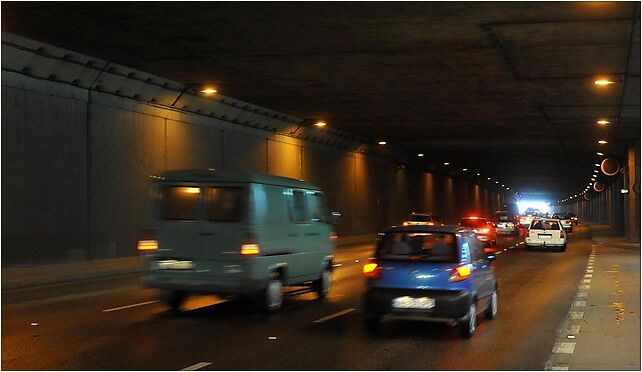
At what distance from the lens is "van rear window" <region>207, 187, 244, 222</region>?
40.5 feet

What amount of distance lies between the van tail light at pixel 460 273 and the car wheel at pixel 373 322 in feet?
4.37

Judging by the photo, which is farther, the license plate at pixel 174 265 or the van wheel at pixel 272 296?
the van wheel at pixel 272 296

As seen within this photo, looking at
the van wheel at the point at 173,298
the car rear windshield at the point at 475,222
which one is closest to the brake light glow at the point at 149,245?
the van wheel at the point at 173,298

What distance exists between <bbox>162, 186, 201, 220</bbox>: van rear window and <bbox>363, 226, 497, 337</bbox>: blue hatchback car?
11.1 ft

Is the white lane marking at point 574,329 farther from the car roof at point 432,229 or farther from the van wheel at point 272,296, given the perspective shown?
the van wheel at point 272,296

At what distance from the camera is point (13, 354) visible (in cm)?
873

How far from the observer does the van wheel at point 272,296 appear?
1262 centimetres

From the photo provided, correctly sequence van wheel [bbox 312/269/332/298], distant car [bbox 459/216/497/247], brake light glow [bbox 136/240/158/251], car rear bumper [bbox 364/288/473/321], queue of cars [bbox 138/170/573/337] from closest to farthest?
car rear bumper [bbox 364/288/473/321]
queue of cars [bbox 138/170/573/337]
brake light glow [bbox 136/240/158/251]
van wheel [bbox 312/269/332/298]
distant car [bbox 459/216/497/247]

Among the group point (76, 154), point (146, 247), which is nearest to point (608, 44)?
point (146, 247)


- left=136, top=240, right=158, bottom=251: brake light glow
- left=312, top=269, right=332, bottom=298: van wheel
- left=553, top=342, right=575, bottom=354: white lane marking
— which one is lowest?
left=553, top=342, right=575, bottom=354: white lane marking

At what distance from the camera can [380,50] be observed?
17.0 m

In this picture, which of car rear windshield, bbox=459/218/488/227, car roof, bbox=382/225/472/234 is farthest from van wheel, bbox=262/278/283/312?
car rear windshield, bbox=459/218/488/227

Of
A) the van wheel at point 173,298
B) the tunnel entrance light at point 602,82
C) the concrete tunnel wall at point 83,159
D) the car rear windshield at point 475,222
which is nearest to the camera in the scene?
the van wheel at point 173,298

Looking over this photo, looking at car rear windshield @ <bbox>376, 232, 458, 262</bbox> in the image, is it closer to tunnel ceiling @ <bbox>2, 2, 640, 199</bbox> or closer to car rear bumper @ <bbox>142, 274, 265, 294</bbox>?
car rear bumper @ <bbox>142, 274, 265, 294</bbox>
